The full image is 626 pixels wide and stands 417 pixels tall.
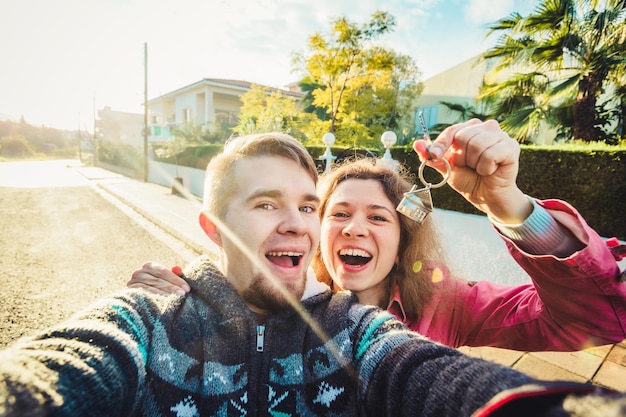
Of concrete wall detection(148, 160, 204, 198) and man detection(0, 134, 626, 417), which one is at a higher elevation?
man detection(0, 134, 626, 417)

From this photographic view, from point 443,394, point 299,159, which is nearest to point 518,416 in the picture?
point 443,394

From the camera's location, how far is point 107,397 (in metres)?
0.98

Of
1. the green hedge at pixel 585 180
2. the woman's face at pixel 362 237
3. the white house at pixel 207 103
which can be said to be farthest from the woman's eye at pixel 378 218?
the white house at pixel 207 103

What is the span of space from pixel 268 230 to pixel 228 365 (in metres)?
0.63

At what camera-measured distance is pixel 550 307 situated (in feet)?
4.83

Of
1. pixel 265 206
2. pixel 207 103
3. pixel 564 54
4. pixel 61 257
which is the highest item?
pixel 207 103

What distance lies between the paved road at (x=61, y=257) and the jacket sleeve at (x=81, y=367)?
11.7ft

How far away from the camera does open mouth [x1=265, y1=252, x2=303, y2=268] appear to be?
64.6 inches

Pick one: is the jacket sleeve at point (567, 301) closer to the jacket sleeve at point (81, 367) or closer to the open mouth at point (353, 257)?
the open mouth at point (353, 257)

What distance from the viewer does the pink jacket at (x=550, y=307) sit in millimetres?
1325

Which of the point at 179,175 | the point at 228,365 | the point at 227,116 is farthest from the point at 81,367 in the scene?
the point at 227,116

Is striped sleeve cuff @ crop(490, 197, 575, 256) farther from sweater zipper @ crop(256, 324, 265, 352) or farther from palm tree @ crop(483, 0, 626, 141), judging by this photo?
palm tree @ crop(483, 0, 626, 141)

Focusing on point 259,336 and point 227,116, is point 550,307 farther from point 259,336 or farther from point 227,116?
point 227,116

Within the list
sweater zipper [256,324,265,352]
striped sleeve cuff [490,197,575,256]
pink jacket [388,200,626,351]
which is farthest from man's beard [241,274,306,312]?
striped sleeve cuff [490,197,575,256]
